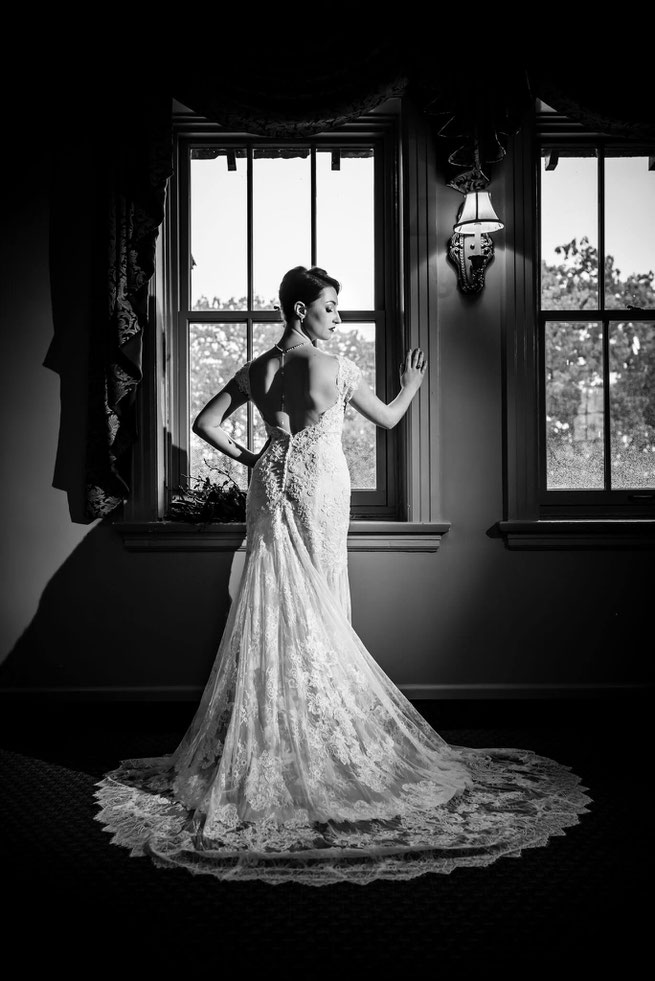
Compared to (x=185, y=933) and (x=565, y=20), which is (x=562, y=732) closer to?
(x=185, y=933)

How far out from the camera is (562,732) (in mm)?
3326

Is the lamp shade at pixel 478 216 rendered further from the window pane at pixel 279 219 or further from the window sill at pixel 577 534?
the window sill at pixel 577 534

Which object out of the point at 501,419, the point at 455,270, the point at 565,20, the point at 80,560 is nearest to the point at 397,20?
the point at 565,20

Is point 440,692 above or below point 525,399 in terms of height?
below

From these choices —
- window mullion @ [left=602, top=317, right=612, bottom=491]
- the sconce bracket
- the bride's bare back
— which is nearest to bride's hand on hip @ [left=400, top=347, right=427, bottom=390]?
the bride's bare back

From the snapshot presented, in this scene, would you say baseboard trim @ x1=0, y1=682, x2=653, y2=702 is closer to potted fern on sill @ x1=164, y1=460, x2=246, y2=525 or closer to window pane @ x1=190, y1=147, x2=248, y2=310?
potted fern on sill @ x1=164, y1=460, x2=246, y2=525

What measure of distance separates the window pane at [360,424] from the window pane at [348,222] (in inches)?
4.9

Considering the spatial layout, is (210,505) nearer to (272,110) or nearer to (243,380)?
(243,380)

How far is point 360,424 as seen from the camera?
3760 millimetres

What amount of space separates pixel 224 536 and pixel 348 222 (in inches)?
62.3

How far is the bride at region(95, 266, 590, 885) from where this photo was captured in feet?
7.09

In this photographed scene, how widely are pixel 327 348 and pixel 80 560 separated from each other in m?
1.50

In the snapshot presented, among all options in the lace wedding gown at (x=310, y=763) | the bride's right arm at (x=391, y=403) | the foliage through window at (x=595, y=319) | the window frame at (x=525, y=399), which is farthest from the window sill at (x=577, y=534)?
the lace wedding gown at (x=310, y=763)

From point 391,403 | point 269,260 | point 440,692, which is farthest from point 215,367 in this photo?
point 440,692
